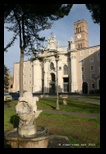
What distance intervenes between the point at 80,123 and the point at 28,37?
26.1 feet

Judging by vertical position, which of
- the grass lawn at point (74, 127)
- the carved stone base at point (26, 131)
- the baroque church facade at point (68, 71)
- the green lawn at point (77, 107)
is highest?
the baroque church facade at point (68, 71)

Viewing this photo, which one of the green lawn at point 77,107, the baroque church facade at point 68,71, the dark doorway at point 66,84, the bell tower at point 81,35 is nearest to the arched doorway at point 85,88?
the baroque church facade at point 68,71

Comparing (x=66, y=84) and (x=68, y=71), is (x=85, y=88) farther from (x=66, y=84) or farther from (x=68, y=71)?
(x=68, y=71)

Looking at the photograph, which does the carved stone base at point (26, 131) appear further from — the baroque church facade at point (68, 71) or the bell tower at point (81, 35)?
the bell tower at point (81, 35)

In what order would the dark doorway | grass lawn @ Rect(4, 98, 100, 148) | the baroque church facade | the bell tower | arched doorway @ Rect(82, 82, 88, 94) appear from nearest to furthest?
grass lawn @ Rect(4, 98, 100, 148) → the baroque church facade → arched doorway @ Rect(82, 82, 88, 94) → the dark doorway → the bell tower

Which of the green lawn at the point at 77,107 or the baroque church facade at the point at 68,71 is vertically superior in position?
the baroque church facade at the point at 68,71

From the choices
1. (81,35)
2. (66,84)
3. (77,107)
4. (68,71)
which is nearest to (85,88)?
(66,84)

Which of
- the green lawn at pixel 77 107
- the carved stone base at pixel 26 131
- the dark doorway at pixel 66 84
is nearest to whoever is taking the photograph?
the carved stone base at pixel 26 131

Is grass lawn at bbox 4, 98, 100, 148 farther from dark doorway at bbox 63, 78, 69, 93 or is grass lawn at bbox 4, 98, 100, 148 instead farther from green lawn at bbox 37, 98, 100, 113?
dark doorway at bbox 63, 78, 69, 93

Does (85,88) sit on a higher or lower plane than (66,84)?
lower

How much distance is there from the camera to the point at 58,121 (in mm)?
9898

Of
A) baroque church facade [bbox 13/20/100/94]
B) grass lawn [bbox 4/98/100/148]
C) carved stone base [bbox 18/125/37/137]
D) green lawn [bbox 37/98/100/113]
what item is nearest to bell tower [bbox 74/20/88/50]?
baroque church facade [bbox 13/20/100/94]

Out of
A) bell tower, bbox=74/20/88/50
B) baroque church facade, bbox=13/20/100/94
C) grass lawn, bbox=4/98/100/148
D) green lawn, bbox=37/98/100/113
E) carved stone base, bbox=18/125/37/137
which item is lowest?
grass lawn, bbox=4/98/100/148

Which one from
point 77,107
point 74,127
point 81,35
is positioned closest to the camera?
point 74,127
